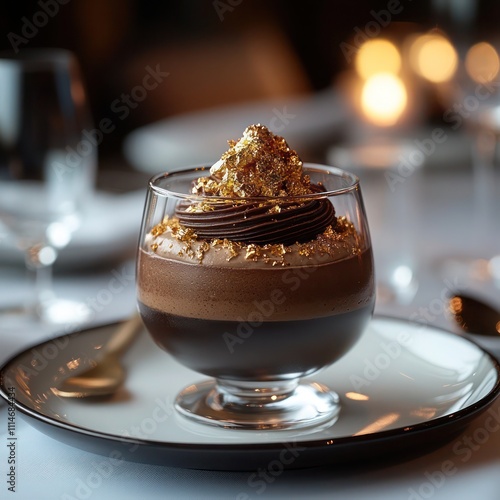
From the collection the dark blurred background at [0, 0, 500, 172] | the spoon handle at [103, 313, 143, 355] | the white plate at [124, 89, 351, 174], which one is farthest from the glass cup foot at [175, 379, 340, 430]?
the dark blurred background at [0, 0, 500, 172]

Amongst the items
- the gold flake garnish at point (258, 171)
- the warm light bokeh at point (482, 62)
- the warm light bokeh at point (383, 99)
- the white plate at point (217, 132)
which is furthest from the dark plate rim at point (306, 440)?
the white plate at point (217, 132)

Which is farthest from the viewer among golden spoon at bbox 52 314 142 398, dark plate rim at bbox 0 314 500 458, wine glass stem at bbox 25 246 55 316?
wine glass stem at bbox 25 246 55 316

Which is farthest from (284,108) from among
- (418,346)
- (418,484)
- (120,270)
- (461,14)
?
(418,484)

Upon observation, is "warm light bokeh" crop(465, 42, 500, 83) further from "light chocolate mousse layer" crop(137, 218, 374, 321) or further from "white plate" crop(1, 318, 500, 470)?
"light chocolate mousse layer" crop(137, 218, 374, 321)

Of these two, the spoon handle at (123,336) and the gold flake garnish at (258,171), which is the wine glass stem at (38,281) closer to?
the spoon handle at (123,336)

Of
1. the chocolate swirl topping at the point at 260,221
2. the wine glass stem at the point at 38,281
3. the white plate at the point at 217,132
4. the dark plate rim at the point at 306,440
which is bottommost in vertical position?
the wine glass stem at the point at 38,281

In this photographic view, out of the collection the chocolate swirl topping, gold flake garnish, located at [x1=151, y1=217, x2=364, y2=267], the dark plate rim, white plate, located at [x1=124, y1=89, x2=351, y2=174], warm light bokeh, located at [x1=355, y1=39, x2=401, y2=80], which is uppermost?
warm light bokeh, located at [x1=355, y1=39, x2=401, y2=80]
